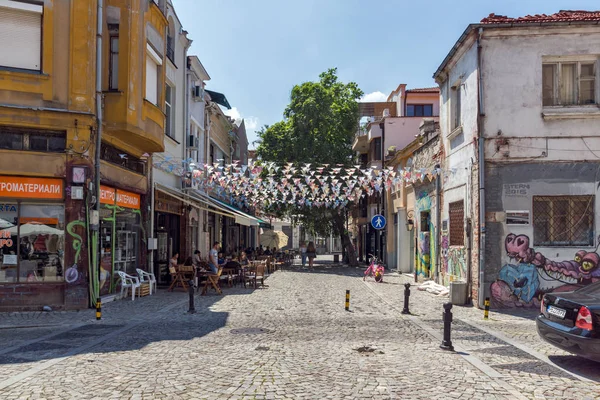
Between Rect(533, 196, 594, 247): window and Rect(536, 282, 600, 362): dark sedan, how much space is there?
5955 millimetres

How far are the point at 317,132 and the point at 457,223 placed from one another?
58.7 feet

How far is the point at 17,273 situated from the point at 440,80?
13.5m

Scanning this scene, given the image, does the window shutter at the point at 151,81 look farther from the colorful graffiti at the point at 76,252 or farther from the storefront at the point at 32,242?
the colorful graffiti at the point at 76,252

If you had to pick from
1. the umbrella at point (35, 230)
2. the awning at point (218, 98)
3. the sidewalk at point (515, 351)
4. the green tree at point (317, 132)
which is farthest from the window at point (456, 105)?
the green tree at point (317, 132)

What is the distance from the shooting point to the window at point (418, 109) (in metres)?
39.0

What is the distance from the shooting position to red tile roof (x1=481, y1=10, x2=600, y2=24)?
554 inches

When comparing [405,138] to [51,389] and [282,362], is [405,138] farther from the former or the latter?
[51,389]

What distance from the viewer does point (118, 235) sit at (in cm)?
1595

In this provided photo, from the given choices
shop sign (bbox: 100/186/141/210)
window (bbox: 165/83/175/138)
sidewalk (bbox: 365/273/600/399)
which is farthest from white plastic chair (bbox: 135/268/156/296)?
sidewalk (bbox: 365/273/600/399)

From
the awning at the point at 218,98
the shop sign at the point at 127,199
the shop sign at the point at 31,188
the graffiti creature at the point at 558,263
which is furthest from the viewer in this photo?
the awning at the point at 218,98

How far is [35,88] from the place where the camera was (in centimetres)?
1297

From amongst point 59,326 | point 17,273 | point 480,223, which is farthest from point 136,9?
point 480,223

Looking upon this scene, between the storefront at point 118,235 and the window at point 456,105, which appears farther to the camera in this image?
the window at point 456,105

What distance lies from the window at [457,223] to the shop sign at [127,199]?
9.50 m
